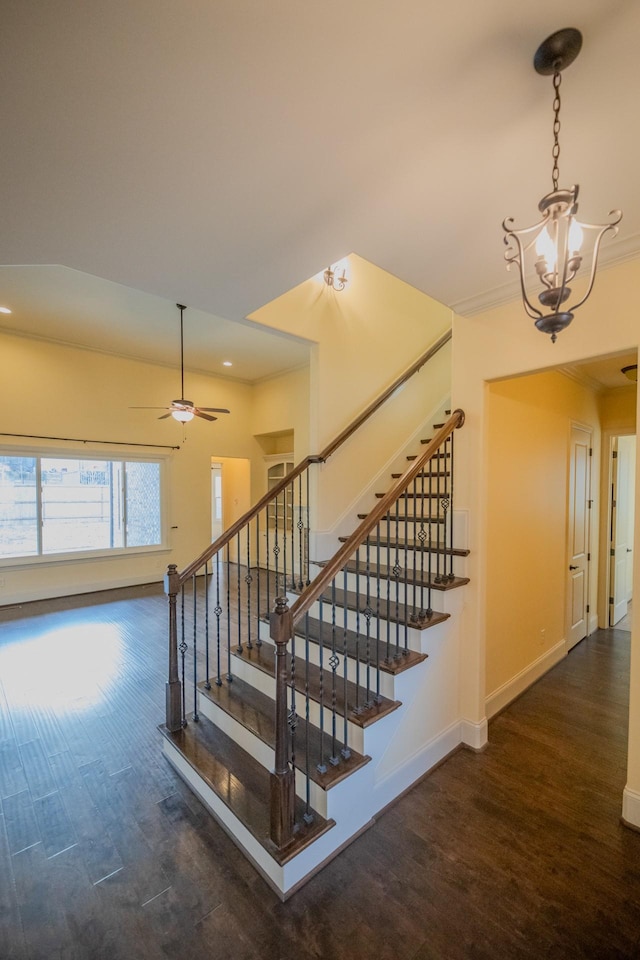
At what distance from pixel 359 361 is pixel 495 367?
1477 millimetres

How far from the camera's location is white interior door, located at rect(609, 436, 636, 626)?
4672 millimetres

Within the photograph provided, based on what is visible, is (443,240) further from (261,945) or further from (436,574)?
(261,945)

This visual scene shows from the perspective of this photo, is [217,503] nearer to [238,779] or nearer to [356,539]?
[238,779]

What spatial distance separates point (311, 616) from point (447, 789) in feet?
4.28

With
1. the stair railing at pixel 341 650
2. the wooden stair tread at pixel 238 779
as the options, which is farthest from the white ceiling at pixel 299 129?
the wooden stair tread at pixel 238 779

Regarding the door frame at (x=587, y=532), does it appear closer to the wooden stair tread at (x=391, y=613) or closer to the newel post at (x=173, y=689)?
the wooden stair tread at (x=391, y=613)

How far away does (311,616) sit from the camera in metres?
2.94

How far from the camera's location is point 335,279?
3.44 m

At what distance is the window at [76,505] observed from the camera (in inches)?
214

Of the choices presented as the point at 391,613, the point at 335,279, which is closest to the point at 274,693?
the point at 391,613

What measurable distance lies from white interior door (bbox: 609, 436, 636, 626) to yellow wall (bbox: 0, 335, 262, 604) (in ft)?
19.2

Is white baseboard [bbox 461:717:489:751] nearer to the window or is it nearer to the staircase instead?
the staircase

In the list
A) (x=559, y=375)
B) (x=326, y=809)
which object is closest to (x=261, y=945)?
(x=326, y=809)

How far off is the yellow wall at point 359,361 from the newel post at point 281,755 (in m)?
1.76
